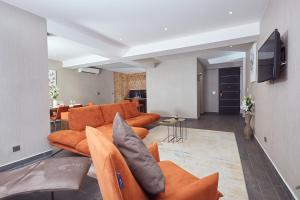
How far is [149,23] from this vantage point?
11.3 feet

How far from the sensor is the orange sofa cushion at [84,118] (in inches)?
125

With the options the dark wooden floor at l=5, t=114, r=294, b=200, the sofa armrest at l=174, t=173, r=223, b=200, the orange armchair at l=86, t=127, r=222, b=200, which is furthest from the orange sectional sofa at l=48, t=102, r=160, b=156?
the sofa armrest at l=174, t=173, r=223, b=200

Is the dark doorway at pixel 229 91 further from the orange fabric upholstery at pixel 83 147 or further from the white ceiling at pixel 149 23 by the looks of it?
the orange fabric upholstery at pixel 83 147

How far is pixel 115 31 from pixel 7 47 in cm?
211

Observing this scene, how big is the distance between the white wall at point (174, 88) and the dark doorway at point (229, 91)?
7.41ft

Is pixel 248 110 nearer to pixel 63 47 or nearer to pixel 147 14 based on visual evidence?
pixel 147 14

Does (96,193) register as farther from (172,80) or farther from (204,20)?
(172,80)

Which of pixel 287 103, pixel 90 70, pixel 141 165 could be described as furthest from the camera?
pixel 90 70

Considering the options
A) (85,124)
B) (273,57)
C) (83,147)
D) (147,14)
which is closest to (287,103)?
(273,57)

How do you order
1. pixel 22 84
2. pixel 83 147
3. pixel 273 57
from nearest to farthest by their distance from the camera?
1. pixel 273 57
2. pixel 83 147
3. pixel 22 84

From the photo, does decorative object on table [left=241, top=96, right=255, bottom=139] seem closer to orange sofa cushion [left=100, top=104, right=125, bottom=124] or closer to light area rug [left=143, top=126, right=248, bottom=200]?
light area rug [left=143, top=126, right=248, bottom=200]

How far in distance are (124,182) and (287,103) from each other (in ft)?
6.67

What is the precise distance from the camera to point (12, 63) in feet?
8.36

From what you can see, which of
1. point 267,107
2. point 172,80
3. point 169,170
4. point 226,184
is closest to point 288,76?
point 267,107
